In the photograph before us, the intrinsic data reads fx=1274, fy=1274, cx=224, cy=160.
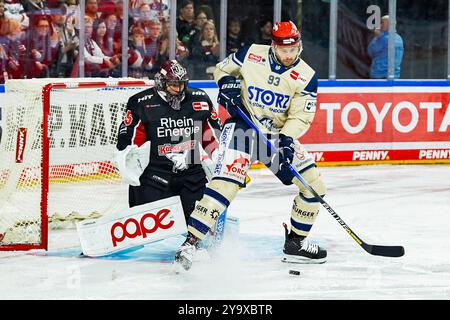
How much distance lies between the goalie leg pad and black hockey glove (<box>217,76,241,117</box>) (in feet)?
1.71

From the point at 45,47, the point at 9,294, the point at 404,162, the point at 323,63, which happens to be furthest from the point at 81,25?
the point at 9,294

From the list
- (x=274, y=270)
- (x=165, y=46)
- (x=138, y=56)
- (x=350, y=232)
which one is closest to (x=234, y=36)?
(x=165, y=46)

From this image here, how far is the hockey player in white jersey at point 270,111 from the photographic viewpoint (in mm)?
7512

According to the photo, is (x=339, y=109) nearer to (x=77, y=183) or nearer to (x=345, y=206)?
(x=345, y=206)

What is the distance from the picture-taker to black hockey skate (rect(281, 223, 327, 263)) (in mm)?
7895

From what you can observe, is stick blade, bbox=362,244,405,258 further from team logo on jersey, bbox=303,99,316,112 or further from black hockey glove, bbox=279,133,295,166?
team logo on jersey, bbox=303,99,316,112

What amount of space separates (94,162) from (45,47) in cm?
318

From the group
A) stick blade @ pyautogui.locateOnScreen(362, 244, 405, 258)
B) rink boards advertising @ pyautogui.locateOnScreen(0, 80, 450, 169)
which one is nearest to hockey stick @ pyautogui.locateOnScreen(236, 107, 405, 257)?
stick blade @ pyautogui.locateOnScreen(362, 244, 405, 258)

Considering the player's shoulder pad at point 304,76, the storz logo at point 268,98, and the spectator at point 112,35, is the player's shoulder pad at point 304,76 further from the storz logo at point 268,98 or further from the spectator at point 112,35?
the spectator at point 112,35

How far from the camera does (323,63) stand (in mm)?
13297

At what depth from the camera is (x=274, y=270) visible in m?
7.61

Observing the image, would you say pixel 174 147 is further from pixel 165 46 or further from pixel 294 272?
pixel 165 46

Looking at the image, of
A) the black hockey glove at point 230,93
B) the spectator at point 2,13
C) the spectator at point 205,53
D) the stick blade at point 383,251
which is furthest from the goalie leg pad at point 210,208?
the spectator at point 205,53

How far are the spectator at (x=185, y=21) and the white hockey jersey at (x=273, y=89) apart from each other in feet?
15.6
